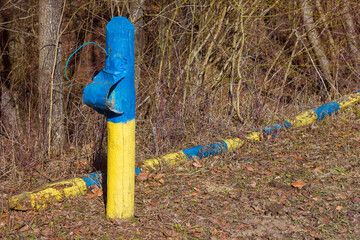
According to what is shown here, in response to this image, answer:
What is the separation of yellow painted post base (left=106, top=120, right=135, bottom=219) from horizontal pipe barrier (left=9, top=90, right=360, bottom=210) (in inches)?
22.6

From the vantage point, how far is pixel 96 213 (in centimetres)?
358

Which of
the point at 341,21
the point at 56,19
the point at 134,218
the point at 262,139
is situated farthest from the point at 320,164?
the point at 341,21

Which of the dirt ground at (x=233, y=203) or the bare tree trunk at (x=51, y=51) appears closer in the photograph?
the dirt ground at (x=233, y=203)

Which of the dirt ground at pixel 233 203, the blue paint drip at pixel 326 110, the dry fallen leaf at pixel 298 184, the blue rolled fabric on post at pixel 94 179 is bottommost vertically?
the dirt ground at pixel 233 203

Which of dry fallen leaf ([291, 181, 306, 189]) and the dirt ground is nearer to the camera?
the dirt ground

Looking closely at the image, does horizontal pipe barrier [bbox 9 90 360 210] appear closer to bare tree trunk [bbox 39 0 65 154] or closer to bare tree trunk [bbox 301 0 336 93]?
bare tree trunk [bbox 301 0 336 93]

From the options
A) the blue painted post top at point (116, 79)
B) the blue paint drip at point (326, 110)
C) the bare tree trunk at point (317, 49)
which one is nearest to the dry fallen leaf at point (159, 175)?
the blue painted post top at point (116, 79)

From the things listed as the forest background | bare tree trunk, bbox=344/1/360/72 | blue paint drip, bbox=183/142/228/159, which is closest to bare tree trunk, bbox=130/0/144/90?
the forest background

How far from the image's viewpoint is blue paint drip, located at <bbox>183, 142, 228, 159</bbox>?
4.82 metres

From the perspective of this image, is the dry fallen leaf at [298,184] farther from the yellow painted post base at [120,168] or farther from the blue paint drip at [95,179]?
the blue paint drip at [95,179]

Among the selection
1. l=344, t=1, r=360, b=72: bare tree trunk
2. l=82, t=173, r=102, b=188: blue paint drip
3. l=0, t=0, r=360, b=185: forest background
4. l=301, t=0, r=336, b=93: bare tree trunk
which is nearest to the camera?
l=82, t=173, r=102, b=188: blue paint drip

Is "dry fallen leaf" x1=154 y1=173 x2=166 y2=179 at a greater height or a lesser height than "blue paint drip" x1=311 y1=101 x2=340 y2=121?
lesser

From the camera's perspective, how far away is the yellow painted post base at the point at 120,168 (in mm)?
3229

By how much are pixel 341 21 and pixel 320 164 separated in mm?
4405
